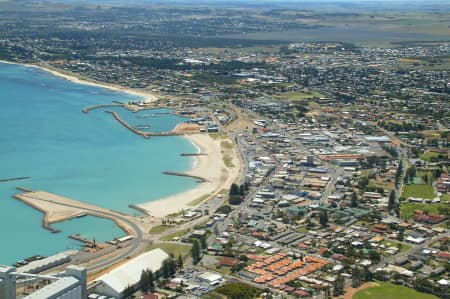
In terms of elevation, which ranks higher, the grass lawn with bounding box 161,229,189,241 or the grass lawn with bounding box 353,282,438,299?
the grass lawn with bounding box 353,282,438,299

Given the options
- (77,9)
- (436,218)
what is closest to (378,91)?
(436,218)

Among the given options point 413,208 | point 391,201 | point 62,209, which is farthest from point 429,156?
point 62,209

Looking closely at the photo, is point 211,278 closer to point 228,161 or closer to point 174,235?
point 174,235

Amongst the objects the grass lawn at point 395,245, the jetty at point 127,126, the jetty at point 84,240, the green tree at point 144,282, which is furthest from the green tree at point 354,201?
the jetty at point 127,126

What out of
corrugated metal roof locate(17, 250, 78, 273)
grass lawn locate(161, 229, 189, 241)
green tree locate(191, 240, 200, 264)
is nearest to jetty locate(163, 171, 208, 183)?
grass lawn locate(161, 229, 189, 241)

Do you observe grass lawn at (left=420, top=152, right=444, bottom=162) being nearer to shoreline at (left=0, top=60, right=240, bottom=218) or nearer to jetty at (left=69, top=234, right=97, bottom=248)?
shoreline at (left=0, top=60, right=240, bottom=218)

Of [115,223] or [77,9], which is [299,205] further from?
[77,9]
